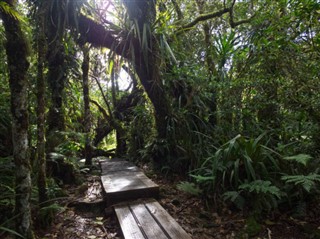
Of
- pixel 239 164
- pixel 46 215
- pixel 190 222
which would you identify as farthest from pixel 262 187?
pixel 46 215

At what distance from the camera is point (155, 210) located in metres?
2.97

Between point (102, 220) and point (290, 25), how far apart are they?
3.98 metres

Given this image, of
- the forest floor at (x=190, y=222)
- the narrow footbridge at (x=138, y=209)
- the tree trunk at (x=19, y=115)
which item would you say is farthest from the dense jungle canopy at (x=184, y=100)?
the narrow footbridge at (x=138, y=209)

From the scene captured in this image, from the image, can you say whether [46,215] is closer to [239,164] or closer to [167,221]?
[167,221]

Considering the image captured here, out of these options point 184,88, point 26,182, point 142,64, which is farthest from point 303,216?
point 142,64

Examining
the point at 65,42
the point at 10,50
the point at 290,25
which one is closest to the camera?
the point at 10,50

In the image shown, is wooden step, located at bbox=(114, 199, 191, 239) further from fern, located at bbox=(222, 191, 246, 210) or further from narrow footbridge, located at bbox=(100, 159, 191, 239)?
fern, located at bbox=(222, 191, 246, 210)

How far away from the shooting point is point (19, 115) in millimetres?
2328

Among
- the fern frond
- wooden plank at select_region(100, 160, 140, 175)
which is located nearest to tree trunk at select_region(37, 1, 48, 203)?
the fern frond

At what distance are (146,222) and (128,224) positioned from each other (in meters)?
0.20

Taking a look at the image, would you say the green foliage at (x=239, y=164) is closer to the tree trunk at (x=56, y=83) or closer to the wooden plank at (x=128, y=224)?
the wooden plank at (x=128, y=224)

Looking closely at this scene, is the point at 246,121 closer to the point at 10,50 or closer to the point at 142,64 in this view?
the point at 142,64

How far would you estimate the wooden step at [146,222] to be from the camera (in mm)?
2367

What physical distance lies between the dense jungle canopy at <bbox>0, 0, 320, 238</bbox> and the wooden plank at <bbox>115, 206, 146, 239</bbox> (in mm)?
932
